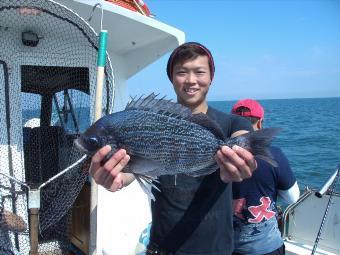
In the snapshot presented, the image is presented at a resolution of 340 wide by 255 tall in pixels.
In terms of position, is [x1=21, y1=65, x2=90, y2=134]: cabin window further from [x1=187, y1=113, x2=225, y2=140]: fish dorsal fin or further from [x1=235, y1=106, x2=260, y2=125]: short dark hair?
[x1=187, y1=113, x2=225, y2=140]: fish dorsal fin

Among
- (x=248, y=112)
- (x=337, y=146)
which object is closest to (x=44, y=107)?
(x=248, y=112)

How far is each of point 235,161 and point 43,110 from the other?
421cm

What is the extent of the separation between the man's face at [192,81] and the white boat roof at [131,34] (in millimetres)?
2275

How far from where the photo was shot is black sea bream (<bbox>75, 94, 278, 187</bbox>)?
2318 millimetres

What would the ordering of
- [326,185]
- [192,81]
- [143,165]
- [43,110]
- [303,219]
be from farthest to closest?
1. [43,110]
2. [303,219]
3. [326,185]
4. [192,81]
5. [143,165]

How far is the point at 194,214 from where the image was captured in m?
2.65

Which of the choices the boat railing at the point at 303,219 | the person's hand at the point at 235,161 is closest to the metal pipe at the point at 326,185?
the boat railing at the point at 303,219

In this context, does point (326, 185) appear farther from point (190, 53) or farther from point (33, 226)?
point (33, 226)

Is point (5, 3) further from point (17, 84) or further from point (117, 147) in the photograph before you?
point (117, 147)

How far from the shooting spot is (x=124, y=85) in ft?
19.7

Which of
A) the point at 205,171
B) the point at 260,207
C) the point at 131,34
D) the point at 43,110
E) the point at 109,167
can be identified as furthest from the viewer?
the point at 43,110

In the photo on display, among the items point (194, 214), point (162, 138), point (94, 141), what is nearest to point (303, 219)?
point (194, 214)

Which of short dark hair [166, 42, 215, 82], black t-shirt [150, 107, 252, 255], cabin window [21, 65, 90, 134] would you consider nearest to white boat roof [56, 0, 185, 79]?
cabin window [21, 65, 90, 134]

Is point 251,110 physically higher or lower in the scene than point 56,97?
higher
